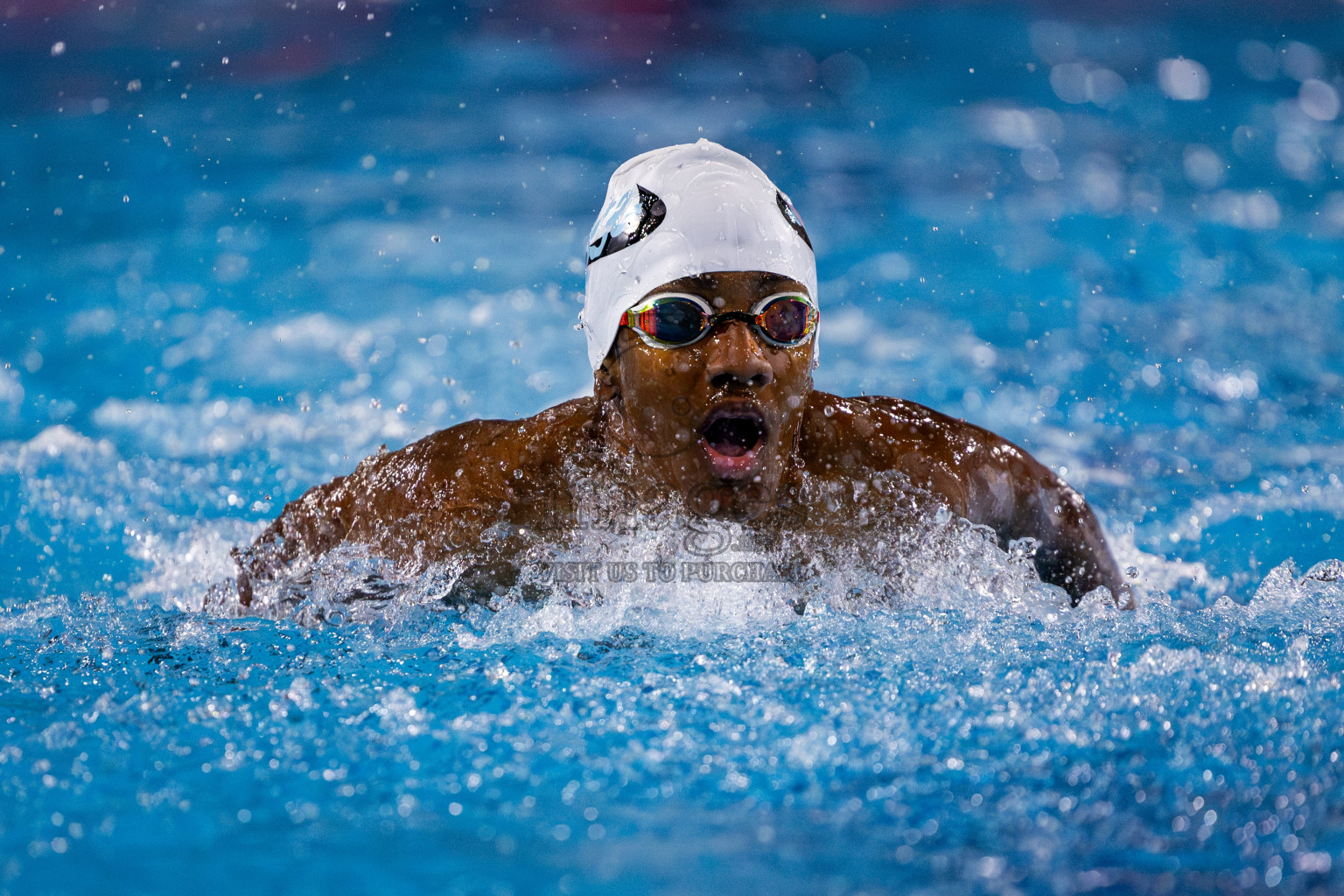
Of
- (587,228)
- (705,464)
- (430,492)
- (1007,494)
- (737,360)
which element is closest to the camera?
(737,360)

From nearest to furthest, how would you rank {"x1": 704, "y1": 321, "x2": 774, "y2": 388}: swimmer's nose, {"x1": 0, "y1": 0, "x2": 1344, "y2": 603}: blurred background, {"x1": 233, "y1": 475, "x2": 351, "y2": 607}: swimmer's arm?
{"x1": 704, "y1": 321, "x2": 774, "y2": 388}: swimmer's nose
{"x1": 233, "y1": 475, "x2": 351, "y2": 607}: swimmer's arm
{"x1": 0, "y1": 0, "x2": 1344, "y2": 603}: blurred background

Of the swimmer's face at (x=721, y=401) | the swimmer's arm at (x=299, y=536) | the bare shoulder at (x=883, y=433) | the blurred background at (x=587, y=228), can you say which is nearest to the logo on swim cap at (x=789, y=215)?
the swimmer's face at (x=721, y=401)

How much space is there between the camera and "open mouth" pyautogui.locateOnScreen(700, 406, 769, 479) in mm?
2471

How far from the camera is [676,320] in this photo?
8.17ft

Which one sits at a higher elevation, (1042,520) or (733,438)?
(733,438)

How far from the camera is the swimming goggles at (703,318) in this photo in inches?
97.8

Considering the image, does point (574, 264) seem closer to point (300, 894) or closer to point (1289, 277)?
point (1289, 277)

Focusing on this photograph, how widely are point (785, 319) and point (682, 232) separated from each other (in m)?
0.34

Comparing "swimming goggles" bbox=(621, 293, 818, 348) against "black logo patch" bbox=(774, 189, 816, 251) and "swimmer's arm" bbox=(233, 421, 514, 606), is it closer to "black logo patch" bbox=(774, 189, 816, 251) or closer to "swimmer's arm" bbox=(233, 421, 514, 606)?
"black logo patch" bbox=(774, 189, 816, 251)

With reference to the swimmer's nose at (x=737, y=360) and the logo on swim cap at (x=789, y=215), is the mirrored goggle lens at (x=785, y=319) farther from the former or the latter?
the logo on swim cap at (x=789, y=215)

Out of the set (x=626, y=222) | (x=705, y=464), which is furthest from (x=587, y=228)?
(x=705, y=464)

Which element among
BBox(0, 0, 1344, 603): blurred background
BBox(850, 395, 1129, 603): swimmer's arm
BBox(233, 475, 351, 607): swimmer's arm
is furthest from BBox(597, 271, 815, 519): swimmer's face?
BBox(0, 0, 1344, 603): blurred background

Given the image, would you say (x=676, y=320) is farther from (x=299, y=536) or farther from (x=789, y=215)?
(x=299, y=536)

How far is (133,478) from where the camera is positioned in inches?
193
